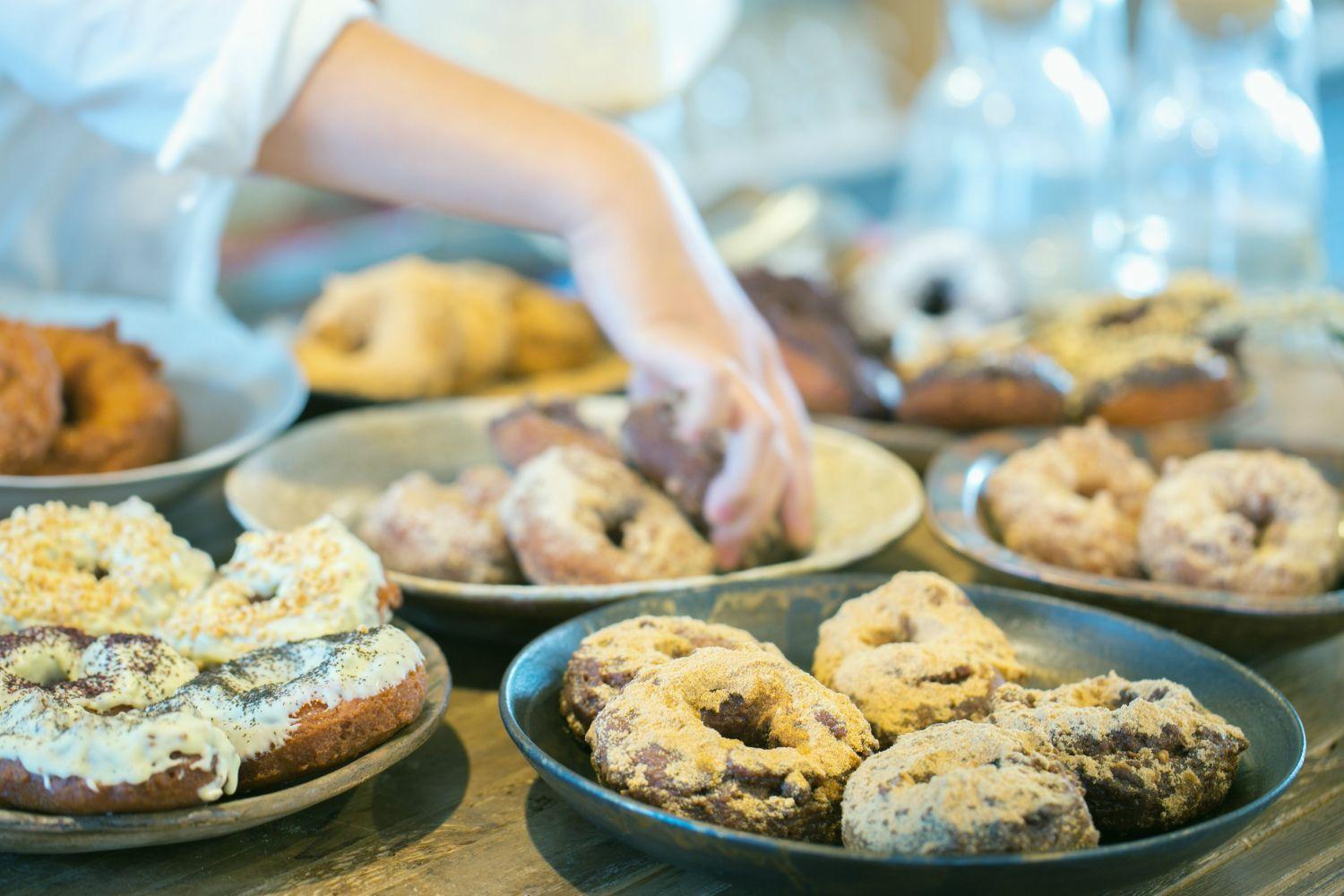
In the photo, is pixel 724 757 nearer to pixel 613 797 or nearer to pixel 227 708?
pixel 613 797

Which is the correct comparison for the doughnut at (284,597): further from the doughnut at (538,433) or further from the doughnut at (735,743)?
the doughnut at (538,433)

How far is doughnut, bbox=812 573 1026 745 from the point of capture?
2.55 feet

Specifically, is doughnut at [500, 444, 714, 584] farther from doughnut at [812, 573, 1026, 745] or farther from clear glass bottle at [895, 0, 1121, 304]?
clear glass bottle at [895, 0, 1121, 304]

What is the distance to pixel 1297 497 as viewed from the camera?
3.55 feet

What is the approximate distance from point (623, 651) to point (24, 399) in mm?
662

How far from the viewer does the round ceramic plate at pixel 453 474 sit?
968 mm

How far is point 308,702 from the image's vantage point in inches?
27.7

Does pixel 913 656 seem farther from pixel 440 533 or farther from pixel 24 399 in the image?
pixel 24 399

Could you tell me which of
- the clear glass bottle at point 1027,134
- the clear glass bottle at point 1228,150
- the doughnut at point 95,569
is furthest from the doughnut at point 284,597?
the clear glass bottle at point 1027,134

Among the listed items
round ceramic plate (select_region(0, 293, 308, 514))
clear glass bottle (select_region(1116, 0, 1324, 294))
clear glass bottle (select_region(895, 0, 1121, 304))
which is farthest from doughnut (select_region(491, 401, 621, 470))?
clear glass bottle (select_region(895, 0, 1121, 304))

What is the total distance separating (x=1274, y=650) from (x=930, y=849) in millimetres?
529

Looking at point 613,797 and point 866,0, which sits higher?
point 866,0

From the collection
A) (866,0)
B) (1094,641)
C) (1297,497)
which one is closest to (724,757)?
(1094,641)

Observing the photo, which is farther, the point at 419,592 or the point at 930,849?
the point at 419,592
